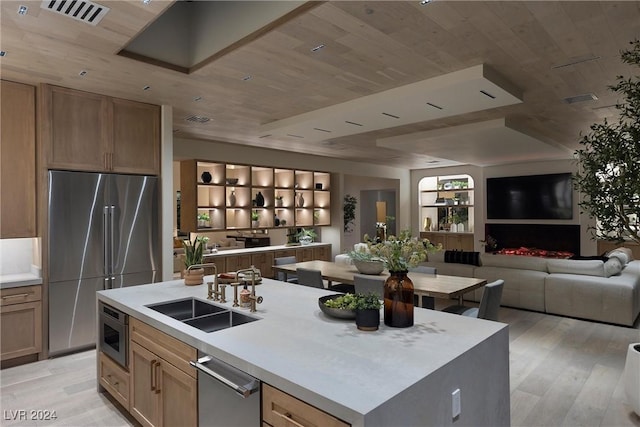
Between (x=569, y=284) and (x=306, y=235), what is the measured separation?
533 centimetres

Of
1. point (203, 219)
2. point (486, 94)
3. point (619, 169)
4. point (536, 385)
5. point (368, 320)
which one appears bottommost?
point (536, 385)

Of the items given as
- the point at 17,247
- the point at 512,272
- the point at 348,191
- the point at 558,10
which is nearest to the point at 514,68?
the point at 558,10

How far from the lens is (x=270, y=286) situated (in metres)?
3.18

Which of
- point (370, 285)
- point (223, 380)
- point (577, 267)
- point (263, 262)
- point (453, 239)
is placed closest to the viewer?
point (223, 380)

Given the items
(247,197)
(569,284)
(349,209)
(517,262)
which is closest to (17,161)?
(247,197)

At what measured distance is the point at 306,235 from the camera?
8.98 m

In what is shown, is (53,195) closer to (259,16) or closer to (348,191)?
(259,16)

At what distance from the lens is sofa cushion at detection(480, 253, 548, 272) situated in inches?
219

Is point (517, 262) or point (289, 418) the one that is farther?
point (517, 262)

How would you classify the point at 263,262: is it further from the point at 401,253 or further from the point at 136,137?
the point at 401,253

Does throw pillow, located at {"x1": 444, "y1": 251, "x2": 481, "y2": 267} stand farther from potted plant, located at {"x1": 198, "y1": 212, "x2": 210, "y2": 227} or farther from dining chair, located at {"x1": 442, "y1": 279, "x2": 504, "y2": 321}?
potted plant, located at {"x1": 198, "y1": 212, "x2": 210, "y2": 227}

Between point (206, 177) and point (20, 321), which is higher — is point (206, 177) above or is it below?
above

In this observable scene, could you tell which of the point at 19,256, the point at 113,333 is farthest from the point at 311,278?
the point at 19,256

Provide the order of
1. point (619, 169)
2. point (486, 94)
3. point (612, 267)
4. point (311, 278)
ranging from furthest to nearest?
point (612, 267) < point (311, 278) < point (486, 94) < point (619, 169)
